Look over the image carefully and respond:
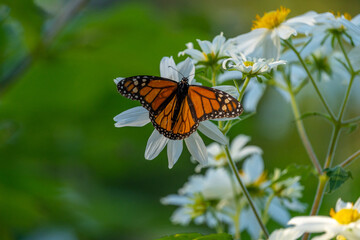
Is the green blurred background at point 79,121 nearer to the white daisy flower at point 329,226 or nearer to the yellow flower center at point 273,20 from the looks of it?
the yellow flower center at point 273,20

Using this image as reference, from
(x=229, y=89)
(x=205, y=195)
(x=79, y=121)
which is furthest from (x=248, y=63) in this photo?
(x=79, y=121)

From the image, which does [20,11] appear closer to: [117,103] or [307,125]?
[117,103]

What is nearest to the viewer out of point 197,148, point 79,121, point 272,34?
point 197,148

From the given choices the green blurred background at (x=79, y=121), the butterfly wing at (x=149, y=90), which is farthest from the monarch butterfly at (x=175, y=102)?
the green blurred background at (x=79, y=121)

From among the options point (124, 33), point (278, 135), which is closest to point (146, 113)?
point (124, 33)

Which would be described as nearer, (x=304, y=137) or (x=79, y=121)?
(x=304, y=137)

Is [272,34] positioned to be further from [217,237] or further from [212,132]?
[217,237]
